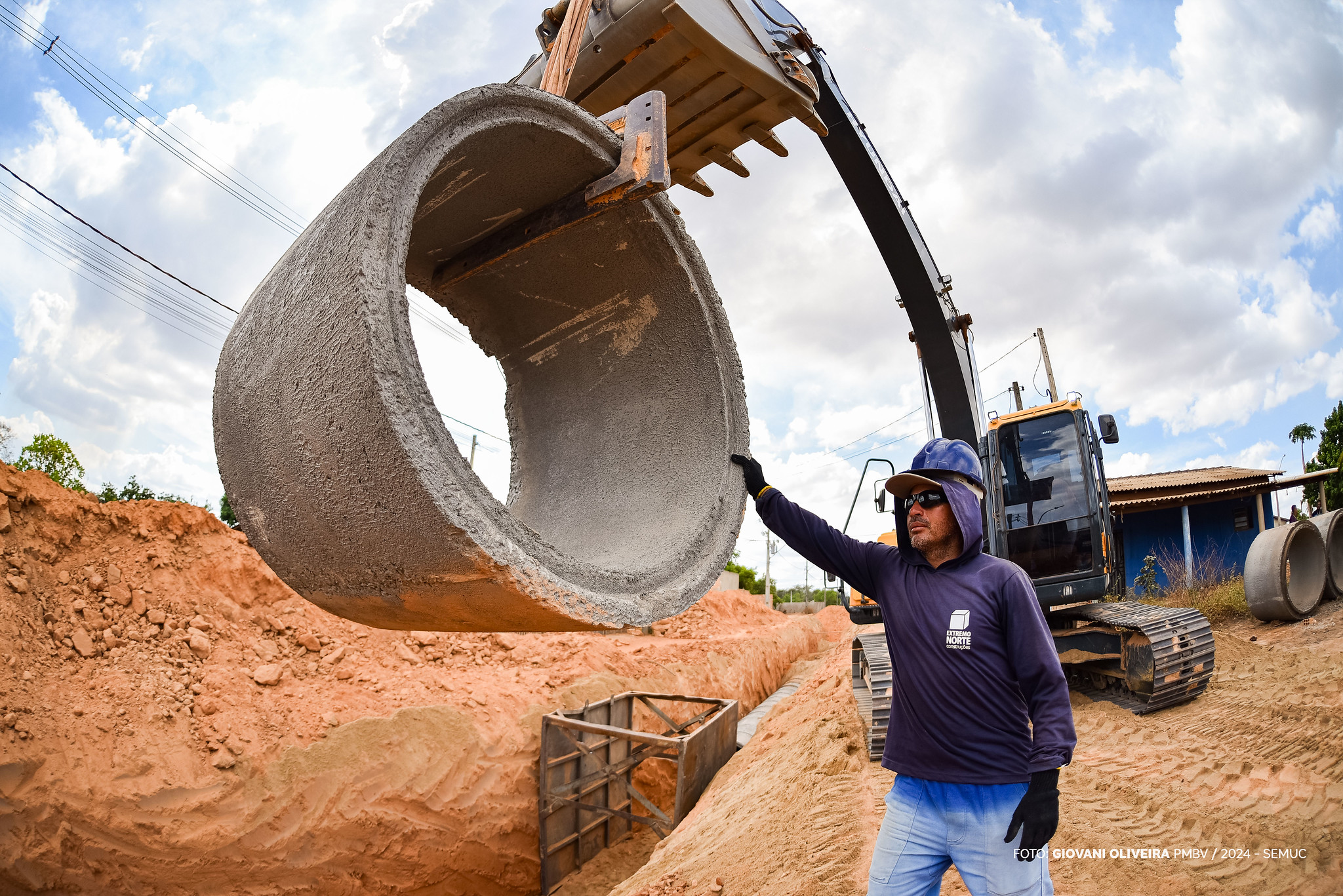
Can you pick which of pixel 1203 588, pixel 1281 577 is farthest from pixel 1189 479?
pixel 1281 577

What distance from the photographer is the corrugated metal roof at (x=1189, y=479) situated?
16469 millimetres

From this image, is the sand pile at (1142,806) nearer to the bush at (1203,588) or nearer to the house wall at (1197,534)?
the bush at (1203,588)

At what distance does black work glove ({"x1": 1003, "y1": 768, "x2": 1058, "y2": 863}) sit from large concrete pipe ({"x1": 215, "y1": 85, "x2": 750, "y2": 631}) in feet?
3.43


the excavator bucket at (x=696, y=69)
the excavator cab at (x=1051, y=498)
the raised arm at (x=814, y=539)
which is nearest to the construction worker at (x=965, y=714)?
the raised arm at (x=814, y=539)

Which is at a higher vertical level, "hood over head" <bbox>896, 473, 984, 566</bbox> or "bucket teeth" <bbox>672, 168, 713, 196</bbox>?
"bucket teeth" <bbox>672, 168, 713, 196</bbox>

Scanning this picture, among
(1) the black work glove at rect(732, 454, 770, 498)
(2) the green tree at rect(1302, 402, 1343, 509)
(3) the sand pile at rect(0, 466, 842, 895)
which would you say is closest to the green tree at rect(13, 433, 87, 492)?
(3) the sand pile at rect(0, 466, 842, 895)

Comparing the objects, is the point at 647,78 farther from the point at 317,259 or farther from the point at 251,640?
the point at 251,640

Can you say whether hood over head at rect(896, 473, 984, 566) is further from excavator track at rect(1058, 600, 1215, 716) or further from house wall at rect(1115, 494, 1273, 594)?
→ house wall at rect(1115, 494, 1273, 594)

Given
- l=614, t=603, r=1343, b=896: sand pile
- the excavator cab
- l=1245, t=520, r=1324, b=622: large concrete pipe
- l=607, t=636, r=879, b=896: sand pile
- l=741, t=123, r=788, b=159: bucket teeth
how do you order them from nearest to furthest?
l=741, t=123, r=788, b=159: bucket teeth
l=614, t=603, r=1343, b=896: sand pile
l=607, t=636, r=879, b=896: sand pile
the excavator cab
l=1245, t=520, r=1324, b=622: large concrete pipe

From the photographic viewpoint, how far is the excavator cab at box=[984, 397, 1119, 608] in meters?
6.23

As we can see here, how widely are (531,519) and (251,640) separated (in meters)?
7.97

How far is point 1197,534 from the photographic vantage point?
17.3m

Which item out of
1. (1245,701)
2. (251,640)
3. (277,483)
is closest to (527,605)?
(277,483)

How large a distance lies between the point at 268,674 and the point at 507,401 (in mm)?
7307
